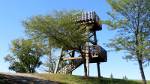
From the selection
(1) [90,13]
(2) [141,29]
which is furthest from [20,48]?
(2) [141,29]

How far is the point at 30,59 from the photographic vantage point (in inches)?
2491

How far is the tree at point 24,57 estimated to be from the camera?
62875 millimetres

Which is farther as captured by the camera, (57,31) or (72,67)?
(72,67)

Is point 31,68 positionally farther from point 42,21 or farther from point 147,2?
point 147,2

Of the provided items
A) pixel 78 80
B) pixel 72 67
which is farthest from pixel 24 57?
pixel 78 80

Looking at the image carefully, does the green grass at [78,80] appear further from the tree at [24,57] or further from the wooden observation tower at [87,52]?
the tree at [24,57]

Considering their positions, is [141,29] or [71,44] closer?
[141,29]

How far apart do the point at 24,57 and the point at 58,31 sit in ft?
79.2

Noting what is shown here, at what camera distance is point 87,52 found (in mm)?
44594

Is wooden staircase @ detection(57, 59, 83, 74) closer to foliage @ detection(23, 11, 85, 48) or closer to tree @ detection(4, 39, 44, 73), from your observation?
foliage @ detection(23, 11, 85, 48)

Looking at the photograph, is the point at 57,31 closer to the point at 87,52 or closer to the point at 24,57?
the point at 87,52

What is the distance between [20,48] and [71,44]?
1022 inches

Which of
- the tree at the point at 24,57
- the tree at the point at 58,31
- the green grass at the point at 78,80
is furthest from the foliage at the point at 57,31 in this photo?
the tree at the point at 24,57

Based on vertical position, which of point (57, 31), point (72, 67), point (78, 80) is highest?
point (57, 31)
